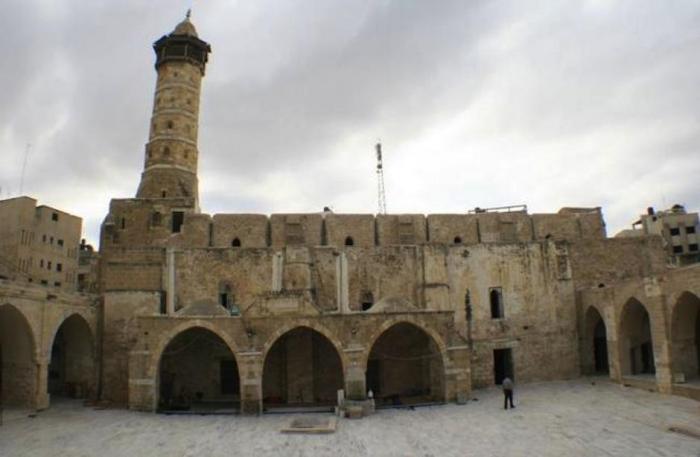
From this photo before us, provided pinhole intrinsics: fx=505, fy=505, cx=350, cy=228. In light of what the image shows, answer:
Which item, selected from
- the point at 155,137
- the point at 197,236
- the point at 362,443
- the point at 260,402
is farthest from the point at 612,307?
the point at 155,137

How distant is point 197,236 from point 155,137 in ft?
27.7

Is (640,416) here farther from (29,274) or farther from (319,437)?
(29,274)

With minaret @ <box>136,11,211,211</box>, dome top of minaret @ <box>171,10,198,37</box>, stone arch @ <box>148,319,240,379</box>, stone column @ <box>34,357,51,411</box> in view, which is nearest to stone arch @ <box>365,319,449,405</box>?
stone arch @ <box>148,319,240,379</box>

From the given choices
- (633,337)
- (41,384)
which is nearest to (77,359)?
(41,384)

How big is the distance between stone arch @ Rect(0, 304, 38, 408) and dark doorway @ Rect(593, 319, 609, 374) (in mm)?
26030

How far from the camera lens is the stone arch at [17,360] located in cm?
1981

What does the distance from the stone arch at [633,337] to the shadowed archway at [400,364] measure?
857 cm

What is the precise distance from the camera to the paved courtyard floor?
14135mm

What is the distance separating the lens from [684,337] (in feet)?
64.1

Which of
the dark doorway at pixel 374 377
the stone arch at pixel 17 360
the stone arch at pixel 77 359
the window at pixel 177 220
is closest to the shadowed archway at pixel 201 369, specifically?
the stone arch at pixel 77 359

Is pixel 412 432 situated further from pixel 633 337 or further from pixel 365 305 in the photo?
pixel 633 337

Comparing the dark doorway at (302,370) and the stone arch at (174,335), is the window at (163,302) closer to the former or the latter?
the stone arch at (174,335)

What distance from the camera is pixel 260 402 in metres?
19.7

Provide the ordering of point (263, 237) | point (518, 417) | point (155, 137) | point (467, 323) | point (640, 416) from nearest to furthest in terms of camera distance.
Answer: point (640, 416) → point (518, 417) → point (467, 323) → point (263, 237) → point (155, 137)
